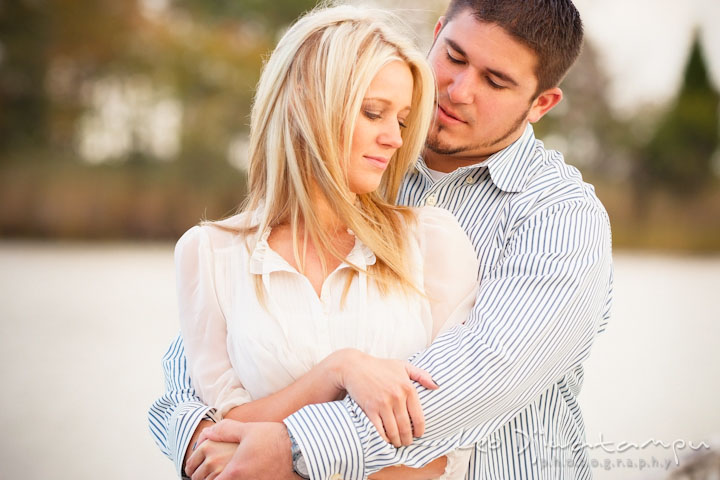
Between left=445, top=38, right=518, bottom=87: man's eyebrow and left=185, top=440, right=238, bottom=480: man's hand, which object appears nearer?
left=185, top=440, right=238, bottom=480: man's hand

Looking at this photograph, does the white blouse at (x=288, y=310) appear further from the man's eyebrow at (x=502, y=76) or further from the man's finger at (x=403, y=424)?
the man's eyebrow at (x=502, y=76)

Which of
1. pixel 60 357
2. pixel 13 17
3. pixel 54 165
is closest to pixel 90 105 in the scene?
pixel 54 165

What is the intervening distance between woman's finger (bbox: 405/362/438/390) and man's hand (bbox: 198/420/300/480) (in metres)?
0.27

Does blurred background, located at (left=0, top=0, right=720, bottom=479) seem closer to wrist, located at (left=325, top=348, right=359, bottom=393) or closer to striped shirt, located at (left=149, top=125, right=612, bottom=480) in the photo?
striped shirt, located at (left=149, top=125, right=612, bottom=480)

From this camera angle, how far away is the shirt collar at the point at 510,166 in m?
2.12

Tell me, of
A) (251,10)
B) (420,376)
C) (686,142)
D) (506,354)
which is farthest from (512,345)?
(251,10)

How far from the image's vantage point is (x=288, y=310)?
180cm

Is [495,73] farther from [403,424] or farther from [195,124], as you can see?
[195,124]

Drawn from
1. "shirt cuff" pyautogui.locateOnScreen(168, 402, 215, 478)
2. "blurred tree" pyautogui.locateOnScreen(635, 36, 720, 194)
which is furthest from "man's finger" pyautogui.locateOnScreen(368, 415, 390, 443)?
"blurred tree" pyautogui.locateOnScreen(635, 36, 720, 194)

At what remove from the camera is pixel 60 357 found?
7.39 metres

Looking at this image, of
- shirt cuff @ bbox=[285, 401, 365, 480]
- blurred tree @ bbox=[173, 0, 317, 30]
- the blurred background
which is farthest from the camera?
blurred tree @ bbox=[173, 0, 317, 30]

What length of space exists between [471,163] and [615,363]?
6.17 metres

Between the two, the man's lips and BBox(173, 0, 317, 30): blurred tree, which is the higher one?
BBox(173, 0, 317, 30): blurred tree

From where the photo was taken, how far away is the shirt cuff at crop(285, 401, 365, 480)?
1598mm
